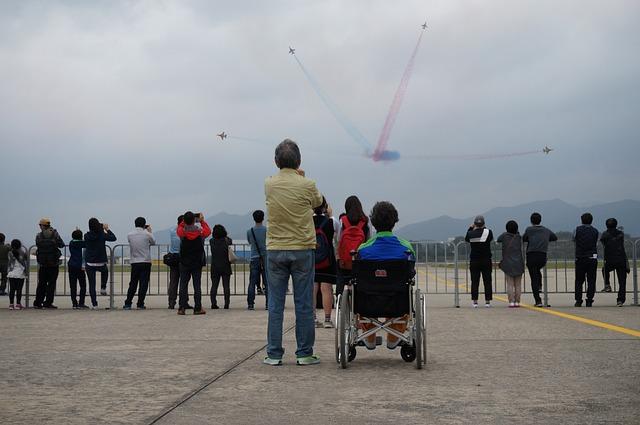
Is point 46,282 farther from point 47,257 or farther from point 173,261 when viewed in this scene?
point 173,261

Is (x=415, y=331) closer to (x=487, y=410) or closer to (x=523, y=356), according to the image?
(x=523, y=356)

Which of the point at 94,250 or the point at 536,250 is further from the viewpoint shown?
the point at 94,250

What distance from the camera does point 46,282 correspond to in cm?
1762

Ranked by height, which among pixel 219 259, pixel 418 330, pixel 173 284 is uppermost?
pixel 219 259

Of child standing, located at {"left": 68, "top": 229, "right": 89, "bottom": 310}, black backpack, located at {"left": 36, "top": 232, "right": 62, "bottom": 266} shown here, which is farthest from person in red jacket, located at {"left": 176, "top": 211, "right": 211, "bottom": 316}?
black backpack, located at {"left": 36, "top": 232, "right": 62, "bottom": 266}

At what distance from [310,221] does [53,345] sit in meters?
3.63

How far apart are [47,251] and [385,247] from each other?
1135 cm

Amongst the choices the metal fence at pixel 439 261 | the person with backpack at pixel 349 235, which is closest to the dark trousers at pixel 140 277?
the metal fence at pixel 439 261

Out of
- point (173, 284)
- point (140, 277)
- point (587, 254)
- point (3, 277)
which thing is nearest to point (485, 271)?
point (587, 254)

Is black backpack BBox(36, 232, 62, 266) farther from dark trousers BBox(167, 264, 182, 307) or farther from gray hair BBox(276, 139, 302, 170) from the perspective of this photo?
gray hair BBox(276, 139, 302, 170)

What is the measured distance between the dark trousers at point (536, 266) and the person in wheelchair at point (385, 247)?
8892 mm

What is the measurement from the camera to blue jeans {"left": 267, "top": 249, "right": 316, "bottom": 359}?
25.6 feet

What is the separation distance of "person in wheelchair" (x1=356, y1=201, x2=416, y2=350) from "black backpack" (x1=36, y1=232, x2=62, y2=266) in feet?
35.8

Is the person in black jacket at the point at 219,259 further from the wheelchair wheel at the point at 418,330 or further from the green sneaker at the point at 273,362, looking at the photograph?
the wheelchair wheel at the point at 418,330
